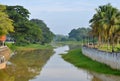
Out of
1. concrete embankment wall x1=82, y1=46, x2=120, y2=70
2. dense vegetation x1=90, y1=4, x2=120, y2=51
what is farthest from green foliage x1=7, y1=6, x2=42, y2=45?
concrete embankment wall x1=82, y1=46, x2=120, y2=70

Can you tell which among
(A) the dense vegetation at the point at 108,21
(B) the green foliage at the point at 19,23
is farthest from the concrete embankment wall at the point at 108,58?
(B) the green foliage at the point at 19,23

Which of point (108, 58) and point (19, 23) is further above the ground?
point (19, 23)

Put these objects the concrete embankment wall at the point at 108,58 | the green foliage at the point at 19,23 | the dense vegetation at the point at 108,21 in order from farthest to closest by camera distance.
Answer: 1. the green foliage at the point at 19,23
2. the dense vegetation at the point at 108,21
3. the concrete embankment wall at the point at 108,58

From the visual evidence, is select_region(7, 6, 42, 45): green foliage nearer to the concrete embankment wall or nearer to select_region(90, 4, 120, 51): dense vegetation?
select_region(90, 4, 120, 51): dense vegetation

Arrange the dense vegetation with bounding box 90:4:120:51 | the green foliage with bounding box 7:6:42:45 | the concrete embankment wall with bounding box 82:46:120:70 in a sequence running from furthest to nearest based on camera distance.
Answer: the green foliage with bounding box 7:6:42:45 → the dense vegetation with bounding box 90:4:120:51 → the concrete embankment wall with bounding box 82:46:120:70

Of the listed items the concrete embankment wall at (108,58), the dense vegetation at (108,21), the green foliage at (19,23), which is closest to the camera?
the concrete embankment wall at (108,58)

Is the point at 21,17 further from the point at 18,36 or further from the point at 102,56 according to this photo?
the point at 102,56

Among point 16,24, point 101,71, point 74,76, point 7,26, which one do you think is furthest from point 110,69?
point 16,24

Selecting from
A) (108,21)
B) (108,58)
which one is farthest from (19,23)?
(108,58)

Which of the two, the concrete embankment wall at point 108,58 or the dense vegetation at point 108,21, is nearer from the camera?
the concrete embankment wall at point 108,58

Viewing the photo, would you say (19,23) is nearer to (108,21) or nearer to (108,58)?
(108,21)

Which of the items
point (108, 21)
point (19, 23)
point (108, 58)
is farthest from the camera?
point (19, 23)

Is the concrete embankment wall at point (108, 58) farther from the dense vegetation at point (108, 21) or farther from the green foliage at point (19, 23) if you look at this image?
the green foliage at point (19, 23)

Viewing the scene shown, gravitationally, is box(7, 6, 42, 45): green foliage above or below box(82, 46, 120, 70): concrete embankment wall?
above
